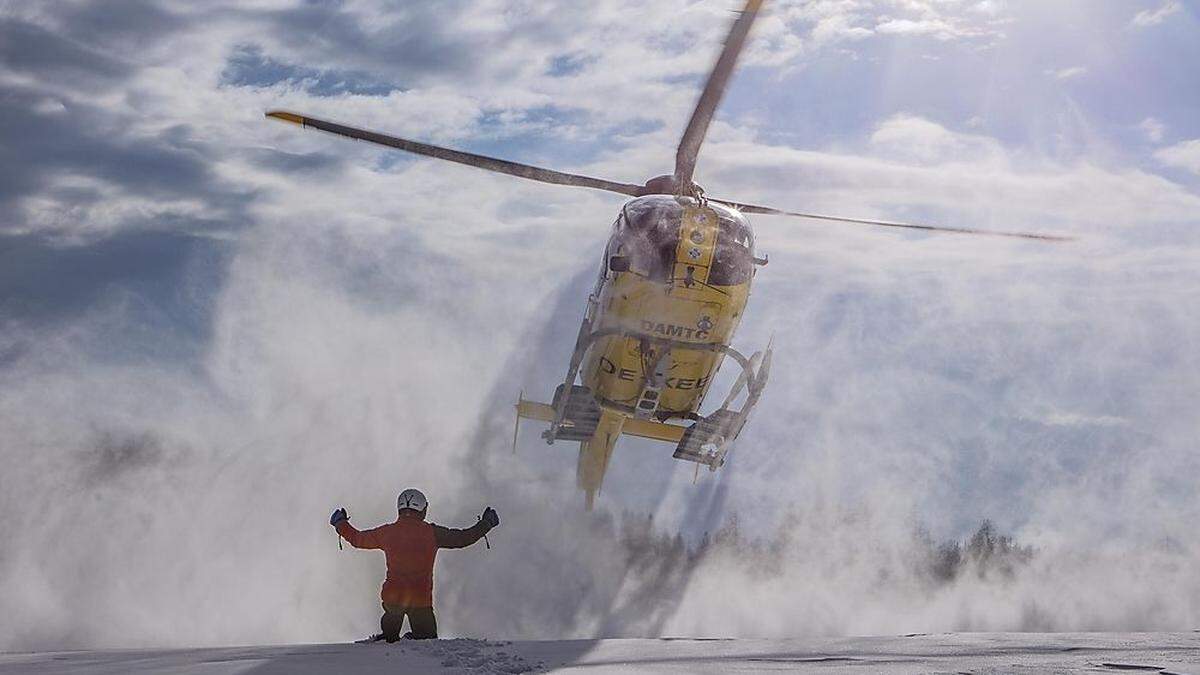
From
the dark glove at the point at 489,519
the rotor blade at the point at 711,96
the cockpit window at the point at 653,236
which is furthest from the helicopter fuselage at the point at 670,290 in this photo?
the dark glove at the point at 489,519

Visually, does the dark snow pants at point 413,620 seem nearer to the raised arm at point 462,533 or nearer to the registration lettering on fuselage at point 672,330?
the raised arm at point 462,533

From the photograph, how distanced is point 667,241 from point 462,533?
7727 millimetres

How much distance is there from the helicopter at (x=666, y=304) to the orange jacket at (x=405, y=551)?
7763 millimetres

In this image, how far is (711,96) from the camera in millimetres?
16766

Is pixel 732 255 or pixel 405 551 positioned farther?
pixel 732 255

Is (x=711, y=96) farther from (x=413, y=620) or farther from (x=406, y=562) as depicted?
(x=413, y=620)

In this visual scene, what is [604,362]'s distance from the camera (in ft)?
59.1

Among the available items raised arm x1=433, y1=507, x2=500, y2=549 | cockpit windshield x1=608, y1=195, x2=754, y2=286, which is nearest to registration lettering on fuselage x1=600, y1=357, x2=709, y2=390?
cockpit windshield x1=608, y1=195, x2=754, y2=286

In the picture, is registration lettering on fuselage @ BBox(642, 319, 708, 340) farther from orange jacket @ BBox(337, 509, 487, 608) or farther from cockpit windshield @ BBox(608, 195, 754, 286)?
orange jacket @ BBox(337, 509, 487, 608)

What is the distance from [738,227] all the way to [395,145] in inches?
245

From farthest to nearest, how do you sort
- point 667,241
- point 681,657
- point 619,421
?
point 619,421 → point 667,241 → point 681,657

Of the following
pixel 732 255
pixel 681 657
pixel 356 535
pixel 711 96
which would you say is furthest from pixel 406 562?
pixel 711 96

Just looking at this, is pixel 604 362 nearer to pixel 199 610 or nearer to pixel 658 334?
pixel 658 334

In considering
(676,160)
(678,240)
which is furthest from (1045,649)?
(676,160)
